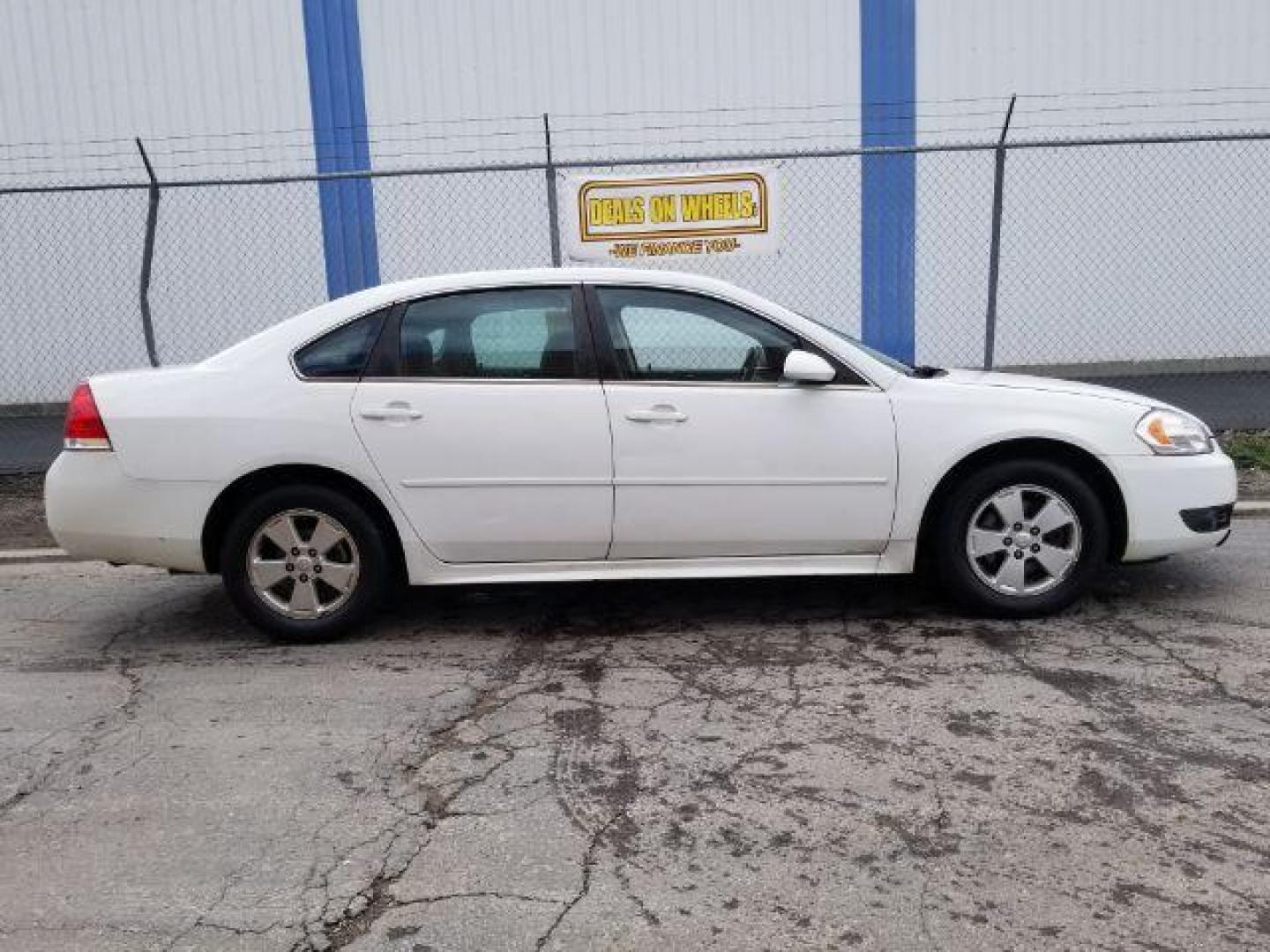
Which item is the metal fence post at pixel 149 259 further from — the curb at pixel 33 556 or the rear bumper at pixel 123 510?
the rear bumper at pixel 123 510

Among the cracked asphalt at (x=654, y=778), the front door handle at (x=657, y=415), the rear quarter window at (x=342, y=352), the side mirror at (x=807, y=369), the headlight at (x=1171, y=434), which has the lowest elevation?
the cracked asphalt at (x=654, y=778)

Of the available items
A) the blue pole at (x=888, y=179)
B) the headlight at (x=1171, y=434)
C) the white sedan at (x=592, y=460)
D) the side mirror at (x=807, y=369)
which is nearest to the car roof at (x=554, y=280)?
the white sedan at (x=592, y=460)

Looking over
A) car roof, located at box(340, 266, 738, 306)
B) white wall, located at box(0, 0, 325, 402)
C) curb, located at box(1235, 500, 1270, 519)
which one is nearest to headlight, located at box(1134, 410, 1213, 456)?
car roof, located at box(340, 266, 738, 306)

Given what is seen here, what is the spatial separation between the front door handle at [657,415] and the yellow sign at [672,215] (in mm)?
4321

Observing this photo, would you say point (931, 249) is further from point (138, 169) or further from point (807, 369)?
point (138, 169)

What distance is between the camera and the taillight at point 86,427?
191 inches

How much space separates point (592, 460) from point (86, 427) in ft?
7.04

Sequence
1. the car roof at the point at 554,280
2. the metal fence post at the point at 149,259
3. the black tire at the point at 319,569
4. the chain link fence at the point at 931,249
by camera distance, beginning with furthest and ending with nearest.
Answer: the chain link fence at the point at 931,249 < the metal fence post at the point at 149,259 < the car roof at the point at 554,280 < the black tire at the point at 319,569

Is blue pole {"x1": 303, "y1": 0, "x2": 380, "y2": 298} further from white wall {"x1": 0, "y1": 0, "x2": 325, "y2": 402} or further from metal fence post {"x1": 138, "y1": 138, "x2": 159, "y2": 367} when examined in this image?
metal fence post {"x1": 138, "y1": 138, "x2": 159, "y2": 367}

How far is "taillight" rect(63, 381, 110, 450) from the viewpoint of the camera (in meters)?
4.86

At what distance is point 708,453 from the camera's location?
4844mm

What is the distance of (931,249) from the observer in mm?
11805

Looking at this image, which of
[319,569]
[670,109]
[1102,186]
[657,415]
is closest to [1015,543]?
[657,415]

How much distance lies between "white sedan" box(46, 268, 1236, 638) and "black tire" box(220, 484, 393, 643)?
0.01m
